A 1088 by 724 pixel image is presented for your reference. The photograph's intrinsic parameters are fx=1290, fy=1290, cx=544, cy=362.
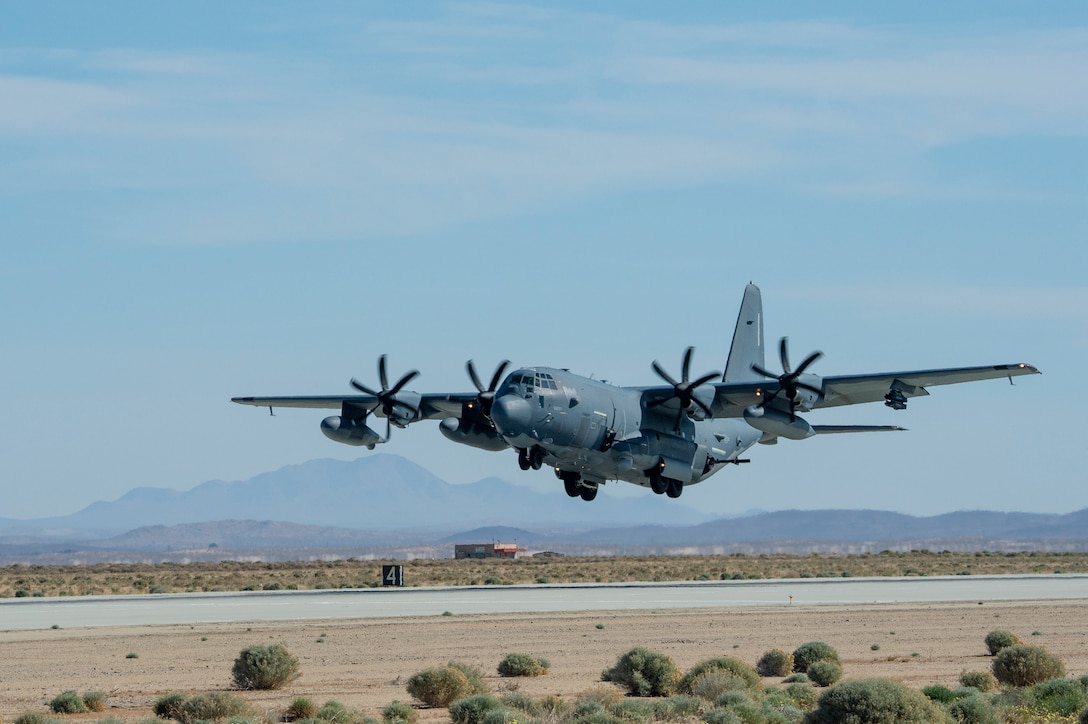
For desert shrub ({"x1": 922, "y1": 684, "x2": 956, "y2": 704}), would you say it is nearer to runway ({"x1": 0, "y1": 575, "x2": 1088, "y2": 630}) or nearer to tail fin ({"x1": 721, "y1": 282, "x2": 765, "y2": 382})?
runway ({"x1": 0, "y1": 575, "x2": 1088, "y2": 630})

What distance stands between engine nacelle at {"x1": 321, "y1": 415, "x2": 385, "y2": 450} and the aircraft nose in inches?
353

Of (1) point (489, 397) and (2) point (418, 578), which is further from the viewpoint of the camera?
(2) point (418, 578)

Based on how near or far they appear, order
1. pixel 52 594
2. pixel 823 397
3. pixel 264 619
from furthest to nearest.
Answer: pixel 52 594 < pixel 823 397 < pixel 264 619

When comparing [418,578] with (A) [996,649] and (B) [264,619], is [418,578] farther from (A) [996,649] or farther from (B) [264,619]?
(A) [996,649]

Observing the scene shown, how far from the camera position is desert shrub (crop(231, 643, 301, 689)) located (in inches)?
977

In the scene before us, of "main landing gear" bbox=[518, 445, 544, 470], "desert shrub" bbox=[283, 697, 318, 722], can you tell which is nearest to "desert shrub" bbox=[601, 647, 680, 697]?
"desert shrub" bbox=[283, 697, 318, 722]

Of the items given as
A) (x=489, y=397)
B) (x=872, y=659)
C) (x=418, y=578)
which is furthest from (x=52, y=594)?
(x=872, y=659)

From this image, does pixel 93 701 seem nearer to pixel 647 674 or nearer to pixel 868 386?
pixel 647 674

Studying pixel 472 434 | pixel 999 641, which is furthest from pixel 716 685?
pixel 472 434

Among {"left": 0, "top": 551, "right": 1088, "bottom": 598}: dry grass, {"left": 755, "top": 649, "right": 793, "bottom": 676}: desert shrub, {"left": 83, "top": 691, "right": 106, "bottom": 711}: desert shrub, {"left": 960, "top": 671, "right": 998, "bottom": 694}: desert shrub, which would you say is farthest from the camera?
{"left": 0, "top": 551, "right": 1088, "bottom": 598}: dry grass

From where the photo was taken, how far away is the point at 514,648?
3266cm

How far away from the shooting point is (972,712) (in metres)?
18.0

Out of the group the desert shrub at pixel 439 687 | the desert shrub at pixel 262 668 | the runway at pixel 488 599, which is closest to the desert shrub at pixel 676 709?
the desert shrub at pixel 439 687

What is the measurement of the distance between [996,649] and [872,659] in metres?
2.88
